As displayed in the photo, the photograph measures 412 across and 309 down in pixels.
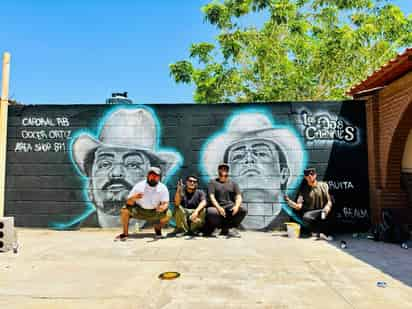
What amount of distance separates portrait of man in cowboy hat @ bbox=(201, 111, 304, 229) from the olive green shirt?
1.70 feet

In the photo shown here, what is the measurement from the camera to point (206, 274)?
3.53 m

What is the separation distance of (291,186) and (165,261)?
123 inches

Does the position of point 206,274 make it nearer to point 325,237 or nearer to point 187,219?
point 187,219

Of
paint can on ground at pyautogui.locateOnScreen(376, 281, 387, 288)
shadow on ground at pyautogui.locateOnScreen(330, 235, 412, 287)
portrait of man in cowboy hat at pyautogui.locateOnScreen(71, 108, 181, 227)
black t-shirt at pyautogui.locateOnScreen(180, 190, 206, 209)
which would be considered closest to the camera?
paint can on ground at pyautogui.locateOnScreen(376, 281, 387, 288)

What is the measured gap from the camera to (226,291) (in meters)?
3.01

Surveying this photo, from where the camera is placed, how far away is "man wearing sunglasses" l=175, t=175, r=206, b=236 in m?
5.57

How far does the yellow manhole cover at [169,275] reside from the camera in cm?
338

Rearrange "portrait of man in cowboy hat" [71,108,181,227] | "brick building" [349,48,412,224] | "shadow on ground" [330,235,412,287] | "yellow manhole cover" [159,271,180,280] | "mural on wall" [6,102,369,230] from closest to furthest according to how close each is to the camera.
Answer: "yellow manhole cover" [159,271,180,280] → "shadow on ground" [330,235,412,287] → "brick building" [349,48,412,224] → "mural on wall" [6,102,369,230] → "portrait of man in cowboy hat" [71,108,181,227]

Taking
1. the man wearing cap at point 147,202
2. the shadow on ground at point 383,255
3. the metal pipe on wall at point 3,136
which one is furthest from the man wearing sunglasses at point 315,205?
the metal pipe on wall at point 3,136

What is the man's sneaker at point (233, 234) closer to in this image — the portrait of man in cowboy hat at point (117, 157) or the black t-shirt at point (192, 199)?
the black t-shirt at point (192, 199)

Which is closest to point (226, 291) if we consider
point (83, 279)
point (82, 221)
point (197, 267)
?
point (197, 267)

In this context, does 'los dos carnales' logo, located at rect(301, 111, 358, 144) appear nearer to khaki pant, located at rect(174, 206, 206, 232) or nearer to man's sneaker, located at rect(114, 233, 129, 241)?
khaki pant, located at rect(174, 206, 206, 232)

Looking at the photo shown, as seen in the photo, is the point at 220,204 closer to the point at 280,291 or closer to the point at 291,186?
the point at 291,186

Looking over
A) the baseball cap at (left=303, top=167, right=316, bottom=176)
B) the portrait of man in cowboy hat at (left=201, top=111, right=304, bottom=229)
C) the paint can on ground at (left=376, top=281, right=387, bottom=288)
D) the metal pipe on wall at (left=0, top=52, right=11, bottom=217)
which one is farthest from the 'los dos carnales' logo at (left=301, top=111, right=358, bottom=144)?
the metal pipe on wall at (left=0, top=52, right=11, bottom=217)
